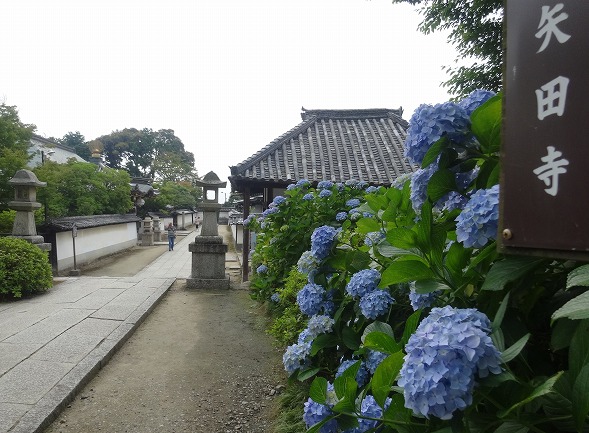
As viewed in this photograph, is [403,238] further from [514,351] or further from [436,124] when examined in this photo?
[514,351]

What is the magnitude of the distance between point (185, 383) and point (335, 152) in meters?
6.78

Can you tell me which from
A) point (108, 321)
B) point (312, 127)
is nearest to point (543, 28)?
point (108, 321)

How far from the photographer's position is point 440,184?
1.06 meters

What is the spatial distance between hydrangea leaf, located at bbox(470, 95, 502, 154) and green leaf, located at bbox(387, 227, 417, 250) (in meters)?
0.29

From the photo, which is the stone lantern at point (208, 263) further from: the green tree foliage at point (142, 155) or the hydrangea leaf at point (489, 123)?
the green tree foliage at point (142, 155)

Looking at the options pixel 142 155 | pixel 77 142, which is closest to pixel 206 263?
pixel 142 155

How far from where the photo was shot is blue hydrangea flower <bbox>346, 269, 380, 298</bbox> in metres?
1.68

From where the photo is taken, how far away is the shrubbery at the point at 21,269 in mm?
6852

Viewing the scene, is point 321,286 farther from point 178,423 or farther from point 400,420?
point 178,423

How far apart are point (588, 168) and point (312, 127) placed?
10.2m

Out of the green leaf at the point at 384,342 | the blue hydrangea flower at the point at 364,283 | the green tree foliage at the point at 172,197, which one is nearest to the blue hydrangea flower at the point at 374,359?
the blue hydrangea flower at the point at 364,283

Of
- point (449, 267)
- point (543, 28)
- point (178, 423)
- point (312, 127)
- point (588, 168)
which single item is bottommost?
point (178, 423)

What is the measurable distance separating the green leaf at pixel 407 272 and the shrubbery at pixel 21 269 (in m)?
7.79

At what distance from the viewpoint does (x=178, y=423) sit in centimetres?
309
